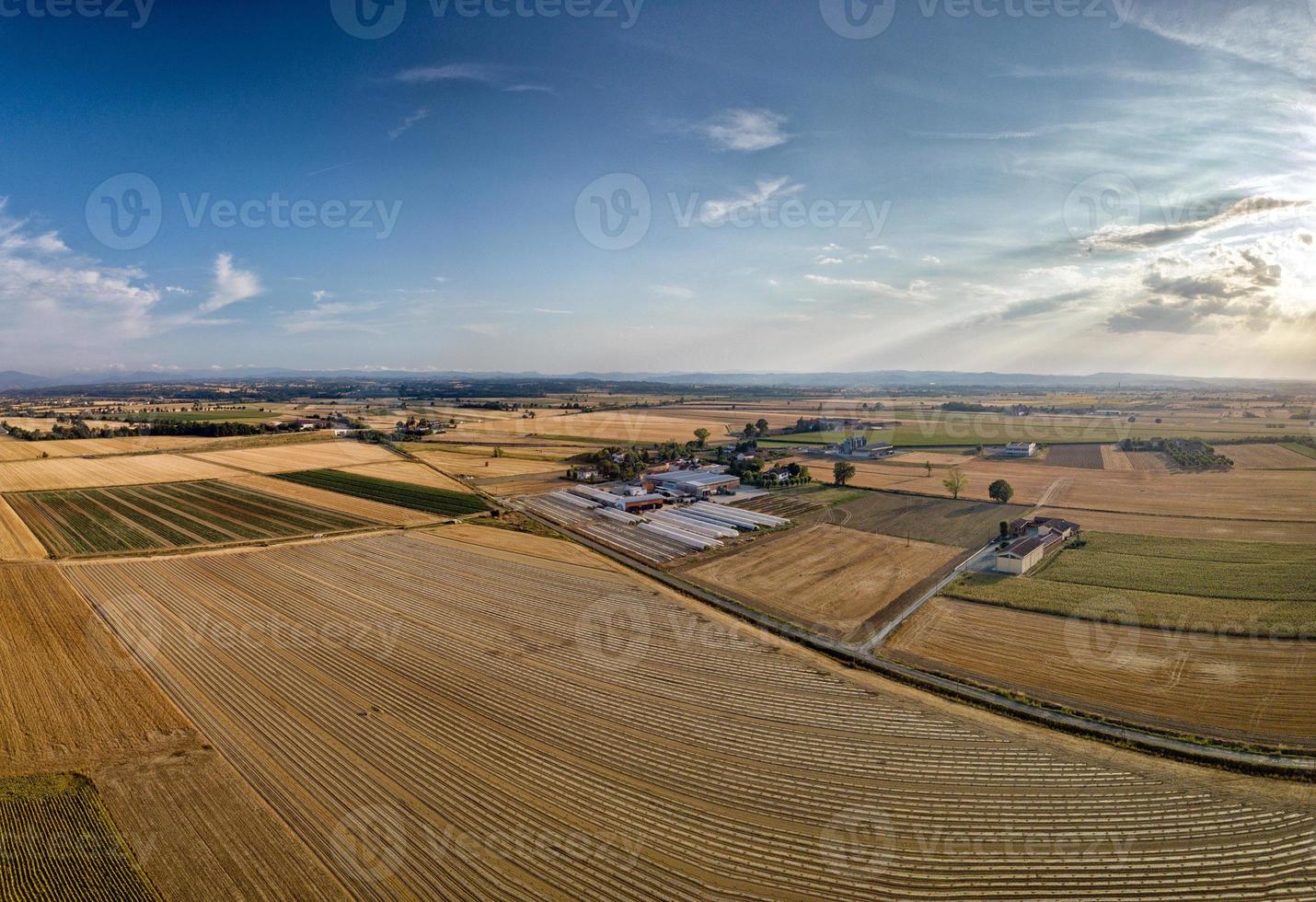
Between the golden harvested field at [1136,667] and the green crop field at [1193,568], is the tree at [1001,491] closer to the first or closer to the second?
the green crop field at [1193,568]

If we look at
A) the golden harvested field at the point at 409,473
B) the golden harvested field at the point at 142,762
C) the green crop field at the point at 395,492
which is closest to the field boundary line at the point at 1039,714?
the golden harvested field at the point at 142,762

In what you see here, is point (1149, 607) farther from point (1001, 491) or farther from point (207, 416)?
point (207, 416)

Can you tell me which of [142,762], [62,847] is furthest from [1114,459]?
[62,847]

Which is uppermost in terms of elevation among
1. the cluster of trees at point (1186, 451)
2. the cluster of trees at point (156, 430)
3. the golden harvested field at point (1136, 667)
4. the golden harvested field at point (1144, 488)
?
the cluster of trees at point (156, 430)

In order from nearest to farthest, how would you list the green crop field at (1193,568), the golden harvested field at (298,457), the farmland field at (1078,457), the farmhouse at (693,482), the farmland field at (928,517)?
1. the green crop field at (1193,568)
2. the farmland field at (928,517)
3. the farmhouse at (693,482)
4. the farmland field at (1078,457)
5. the golden harvested field at (298,457)

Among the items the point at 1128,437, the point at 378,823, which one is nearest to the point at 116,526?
the point at 378,823

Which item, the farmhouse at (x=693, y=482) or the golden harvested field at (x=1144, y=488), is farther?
the farmhouse at (x=693, y=482)
